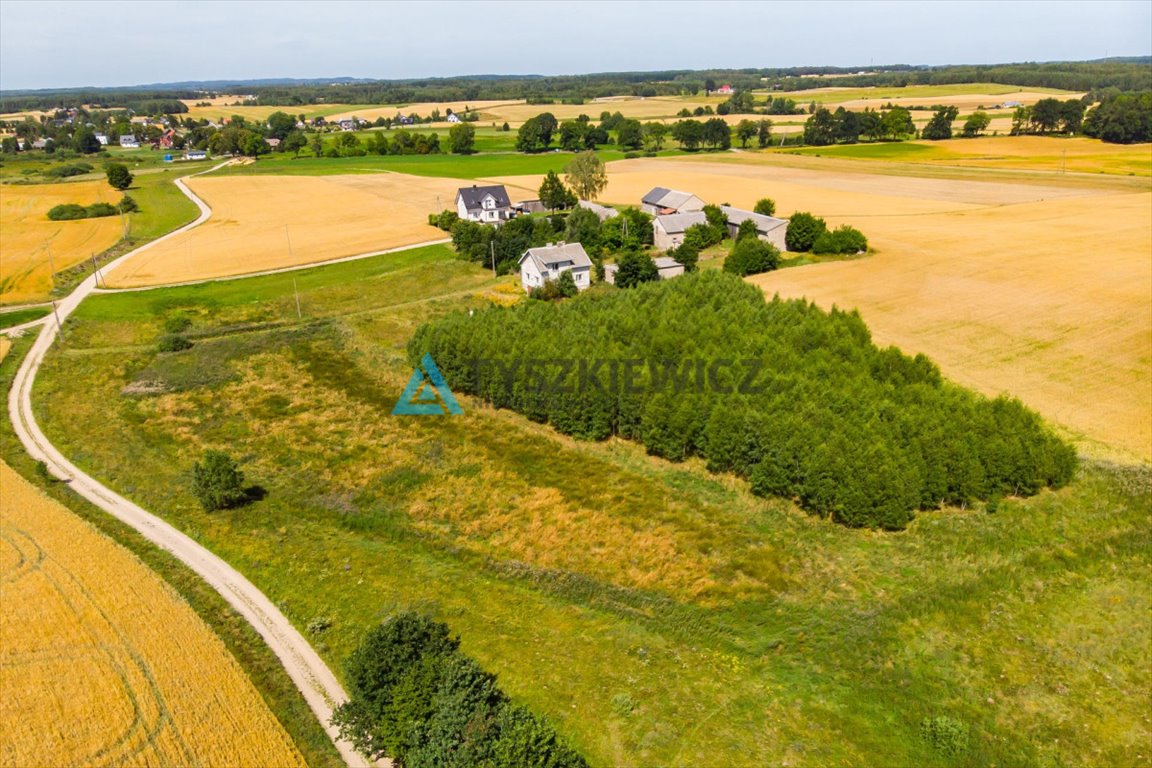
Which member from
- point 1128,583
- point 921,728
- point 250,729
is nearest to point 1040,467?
point 1128,583

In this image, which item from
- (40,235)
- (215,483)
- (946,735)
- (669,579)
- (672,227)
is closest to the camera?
(946,735)

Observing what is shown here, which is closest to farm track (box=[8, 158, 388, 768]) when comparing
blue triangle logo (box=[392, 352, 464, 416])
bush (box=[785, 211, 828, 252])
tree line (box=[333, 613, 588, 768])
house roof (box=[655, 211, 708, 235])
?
tree line (box=[333, 613, 588, 768])

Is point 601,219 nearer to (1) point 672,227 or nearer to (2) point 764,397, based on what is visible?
(1) point 672,227

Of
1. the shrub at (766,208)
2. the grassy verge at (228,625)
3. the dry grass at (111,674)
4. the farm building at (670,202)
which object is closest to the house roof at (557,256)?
the farm building at (670,202)

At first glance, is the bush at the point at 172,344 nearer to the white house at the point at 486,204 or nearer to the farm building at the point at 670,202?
the white house at the point at 486,204

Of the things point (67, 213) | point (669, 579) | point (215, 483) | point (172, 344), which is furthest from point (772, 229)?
point (67, 213)

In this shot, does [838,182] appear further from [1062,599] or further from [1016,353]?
[1062,599]
